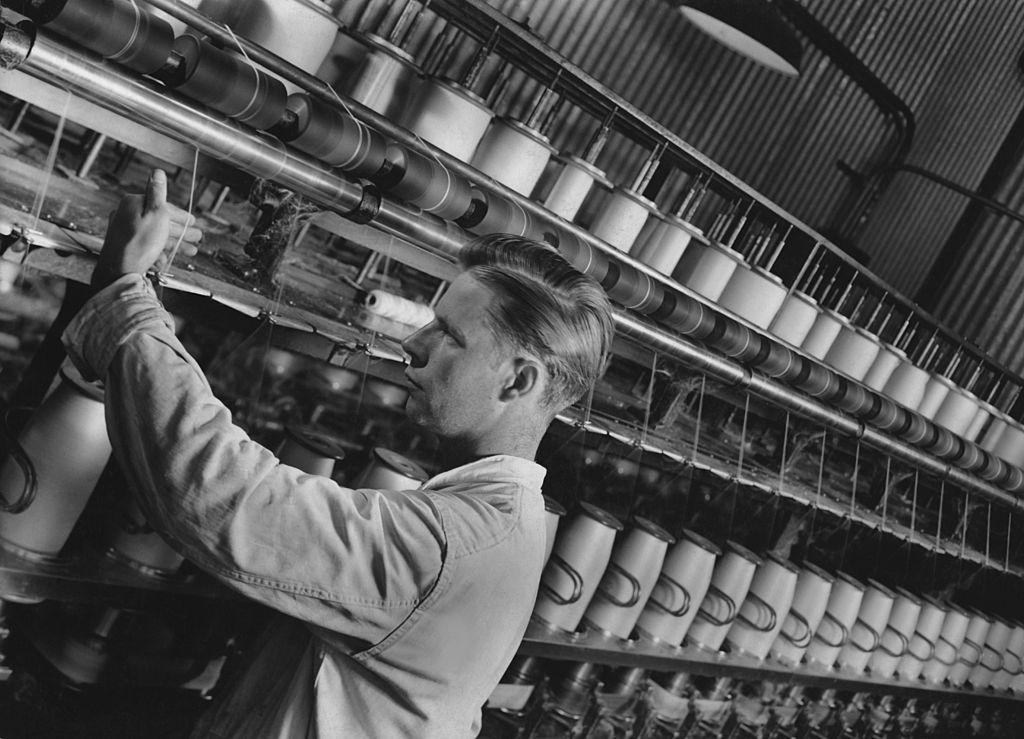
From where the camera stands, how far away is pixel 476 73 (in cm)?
200

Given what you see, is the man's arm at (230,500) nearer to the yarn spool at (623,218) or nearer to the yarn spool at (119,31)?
the yarn spool at (119,31)

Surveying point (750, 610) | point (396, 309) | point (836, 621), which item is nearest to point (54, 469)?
point (396, 309)

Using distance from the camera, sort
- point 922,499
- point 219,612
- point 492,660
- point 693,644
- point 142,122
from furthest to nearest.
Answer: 1. point 922,499
2. point 693,644
3. point 219,612
4. point 142,122
5. point 492,660

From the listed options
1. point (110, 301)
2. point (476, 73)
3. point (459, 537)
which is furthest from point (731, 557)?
point (110, 301)

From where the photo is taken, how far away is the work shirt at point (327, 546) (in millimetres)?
788

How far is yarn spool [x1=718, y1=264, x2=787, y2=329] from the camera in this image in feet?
8.38

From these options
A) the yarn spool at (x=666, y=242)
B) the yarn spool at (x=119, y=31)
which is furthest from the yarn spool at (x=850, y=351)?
the yarn spool at (x=119, y=31)

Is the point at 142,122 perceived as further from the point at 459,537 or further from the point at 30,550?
the point at 459,537

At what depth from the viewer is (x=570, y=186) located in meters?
2.06

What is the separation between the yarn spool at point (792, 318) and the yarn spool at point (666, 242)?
485 mm

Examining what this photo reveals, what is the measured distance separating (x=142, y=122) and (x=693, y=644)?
6.05 ft

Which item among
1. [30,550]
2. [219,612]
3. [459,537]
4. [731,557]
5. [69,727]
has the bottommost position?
[69,727]

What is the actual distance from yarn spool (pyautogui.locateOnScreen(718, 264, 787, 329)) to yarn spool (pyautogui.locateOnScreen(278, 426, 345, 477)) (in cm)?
133

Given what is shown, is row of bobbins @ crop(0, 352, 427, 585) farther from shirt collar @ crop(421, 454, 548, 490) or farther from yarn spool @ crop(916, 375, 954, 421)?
yarn spool @ crop(916, 375, 954, 421)
